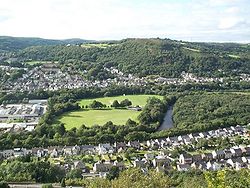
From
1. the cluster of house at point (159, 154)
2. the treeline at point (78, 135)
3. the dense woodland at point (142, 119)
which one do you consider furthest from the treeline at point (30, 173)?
the dense woodland at point (142, 119)

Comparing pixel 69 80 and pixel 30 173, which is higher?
pixel 30 173

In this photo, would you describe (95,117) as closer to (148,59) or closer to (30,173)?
(30,173)

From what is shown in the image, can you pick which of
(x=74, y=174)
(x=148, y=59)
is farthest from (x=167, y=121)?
(x=148, y=59)

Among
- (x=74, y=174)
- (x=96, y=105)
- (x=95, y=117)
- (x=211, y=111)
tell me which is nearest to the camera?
(x=74, y=174)

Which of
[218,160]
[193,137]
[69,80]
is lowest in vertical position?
[69,80]

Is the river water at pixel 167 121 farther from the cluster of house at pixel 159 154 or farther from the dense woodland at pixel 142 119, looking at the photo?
the cluster of house at pixel 159 154

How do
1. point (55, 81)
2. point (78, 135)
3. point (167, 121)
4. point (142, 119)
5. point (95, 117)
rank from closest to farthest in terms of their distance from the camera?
point (78, 135) → point (142, 119) → point (167, 121) → point (95, 117) → point (55, 81)
